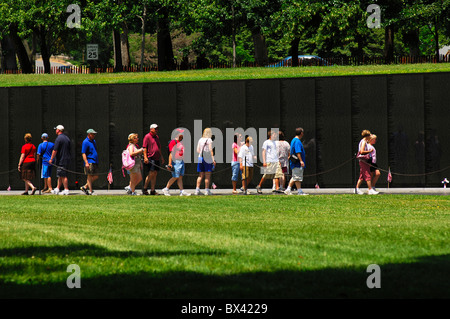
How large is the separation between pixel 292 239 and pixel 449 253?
2.15 meters

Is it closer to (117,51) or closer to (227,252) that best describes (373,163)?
(227,252)

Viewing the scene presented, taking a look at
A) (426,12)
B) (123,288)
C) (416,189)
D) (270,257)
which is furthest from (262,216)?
(426,12)

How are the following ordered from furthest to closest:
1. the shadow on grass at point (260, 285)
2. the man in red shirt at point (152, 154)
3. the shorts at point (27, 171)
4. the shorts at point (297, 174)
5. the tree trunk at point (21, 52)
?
the tree trunk at point (21, 52) < the shorts at point (27, 171) < the man in red shirt at point (152, 154) < the shorts at point (297, 174) < the shadow on grass at point (260, 285)

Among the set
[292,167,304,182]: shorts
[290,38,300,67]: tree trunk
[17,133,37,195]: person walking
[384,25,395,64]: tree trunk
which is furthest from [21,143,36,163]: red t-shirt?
[384,25,395,64]: tree trunk

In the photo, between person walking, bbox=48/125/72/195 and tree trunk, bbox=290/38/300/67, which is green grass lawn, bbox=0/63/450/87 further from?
tree trunk, bbox=290/38/300/67

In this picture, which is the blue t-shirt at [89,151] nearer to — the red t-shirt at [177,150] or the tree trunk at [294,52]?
the red t-shirt at [177,150]

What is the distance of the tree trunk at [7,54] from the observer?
53.5 m

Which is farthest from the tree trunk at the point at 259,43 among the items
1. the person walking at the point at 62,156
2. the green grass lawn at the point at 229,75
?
the person walking at the point at 62,156

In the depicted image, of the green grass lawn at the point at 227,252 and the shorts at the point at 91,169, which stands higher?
the shorts at the point at 91,169

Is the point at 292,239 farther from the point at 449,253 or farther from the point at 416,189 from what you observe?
the point at 416,189

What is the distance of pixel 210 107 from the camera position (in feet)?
82.6

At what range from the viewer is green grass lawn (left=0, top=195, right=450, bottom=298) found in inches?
254

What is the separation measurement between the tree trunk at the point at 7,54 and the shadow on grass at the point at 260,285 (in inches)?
1917

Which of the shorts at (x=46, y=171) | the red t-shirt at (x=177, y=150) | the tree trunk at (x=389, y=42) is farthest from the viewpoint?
the tree trunk at (x=389, y=42)
